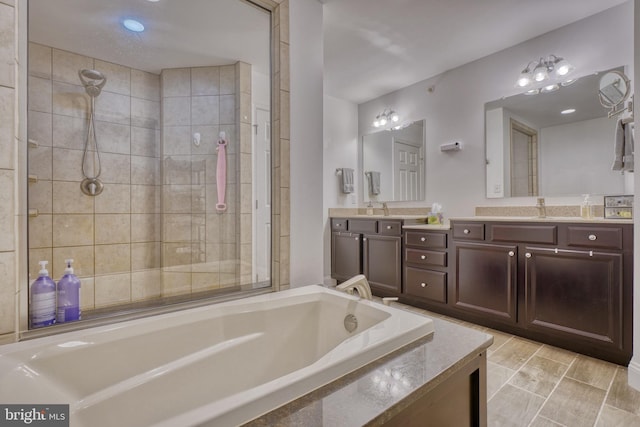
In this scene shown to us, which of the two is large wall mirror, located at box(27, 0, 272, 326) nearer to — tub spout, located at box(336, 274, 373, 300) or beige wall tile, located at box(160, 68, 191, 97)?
beige wall tile, located at box(160, 68, 191, 97)

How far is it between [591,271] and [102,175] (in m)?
3.13

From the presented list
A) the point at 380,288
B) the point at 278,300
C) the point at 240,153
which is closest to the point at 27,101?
the point at 240,153

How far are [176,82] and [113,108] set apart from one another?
0.43 m

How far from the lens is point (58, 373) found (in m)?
0.95

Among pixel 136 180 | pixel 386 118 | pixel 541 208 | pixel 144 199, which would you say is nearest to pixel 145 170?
pixel 136 180

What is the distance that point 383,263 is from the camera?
3.18m

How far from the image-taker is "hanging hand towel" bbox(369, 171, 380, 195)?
3984 millimetres

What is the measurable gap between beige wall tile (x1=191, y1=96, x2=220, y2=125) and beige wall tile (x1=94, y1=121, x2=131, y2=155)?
0.43 m

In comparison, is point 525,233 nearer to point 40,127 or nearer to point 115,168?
point 115,168

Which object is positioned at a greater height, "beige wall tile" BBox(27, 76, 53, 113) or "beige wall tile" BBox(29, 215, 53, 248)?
"beige wall tile" BBox(27, 76, 53, 113)

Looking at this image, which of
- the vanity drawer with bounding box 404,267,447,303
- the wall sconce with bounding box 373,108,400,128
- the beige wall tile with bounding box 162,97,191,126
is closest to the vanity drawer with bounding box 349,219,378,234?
the vanity drawer with bounding box 404,267,447,303

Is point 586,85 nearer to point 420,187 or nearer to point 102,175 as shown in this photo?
point 420,187

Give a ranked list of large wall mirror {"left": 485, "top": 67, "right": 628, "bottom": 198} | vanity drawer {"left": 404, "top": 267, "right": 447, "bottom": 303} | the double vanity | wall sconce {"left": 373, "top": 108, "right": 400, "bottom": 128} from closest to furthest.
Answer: the double vanity → large wall mirror {"left": 485, "top": 67, "right": 628, "bottom": 198} → vanity drawer {"left": 404, "top": 267, "right": 447, "bottom": 303} → wall sconce {"left": 373, "top": 108, "right": 400, "bottom": 128}

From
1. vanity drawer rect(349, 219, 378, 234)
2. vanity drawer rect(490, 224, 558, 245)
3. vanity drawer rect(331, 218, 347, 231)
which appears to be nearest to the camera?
vanity drawer rect(490, 224, 558, 245)
